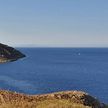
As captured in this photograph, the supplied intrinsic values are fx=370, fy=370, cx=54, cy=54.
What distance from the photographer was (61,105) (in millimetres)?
24016

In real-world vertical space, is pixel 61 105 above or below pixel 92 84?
above

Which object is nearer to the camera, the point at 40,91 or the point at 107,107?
the point at 107,107

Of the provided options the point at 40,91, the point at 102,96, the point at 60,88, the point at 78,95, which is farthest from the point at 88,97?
the point at 60,88

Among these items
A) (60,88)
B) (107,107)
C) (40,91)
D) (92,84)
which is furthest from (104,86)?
(107,107)

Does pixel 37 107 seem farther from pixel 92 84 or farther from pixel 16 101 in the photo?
pixel 92 84

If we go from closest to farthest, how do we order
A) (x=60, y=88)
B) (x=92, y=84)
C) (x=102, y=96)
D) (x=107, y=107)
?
(x=107, y=107)
(x=102, y=96)
(x=60, y=88)
(x=92, y=84)

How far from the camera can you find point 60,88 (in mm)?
151500

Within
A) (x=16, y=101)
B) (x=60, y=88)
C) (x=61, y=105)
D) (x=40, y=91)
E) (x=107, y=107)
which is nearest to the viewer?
(x=61, y=105)

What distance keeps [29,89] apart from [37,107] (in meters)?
124

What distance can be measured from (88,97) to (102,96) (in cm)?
10328

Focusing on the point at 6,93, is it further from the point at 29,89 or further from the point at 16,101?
the point at 29,89

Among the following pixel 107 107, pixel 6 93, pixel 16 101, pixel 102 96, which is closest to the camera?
pixel 16 101

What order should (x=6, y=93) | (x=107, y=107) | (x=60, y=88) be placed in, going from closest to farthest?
(x=6, y=93)
(x=107, y=107)
(x=60, y=88)

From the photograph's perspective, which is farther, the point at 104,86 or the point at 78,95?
the point at 104,86
